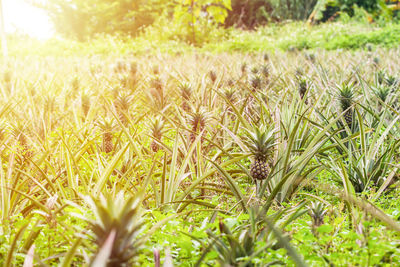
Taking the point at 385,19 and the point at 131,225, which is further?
the point at 385,19

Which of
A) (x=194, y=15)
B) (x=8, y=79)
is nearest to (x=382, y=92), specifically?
(x=8, y=79)

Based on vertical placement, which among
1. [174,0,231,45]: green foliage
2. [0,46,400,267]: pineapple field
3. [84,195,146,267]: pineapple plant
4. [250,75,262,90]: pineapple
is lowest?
[0,46,400,267]: pineapple field

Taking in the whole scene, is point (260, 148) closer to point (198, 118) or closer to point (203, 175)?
point (203, 175)

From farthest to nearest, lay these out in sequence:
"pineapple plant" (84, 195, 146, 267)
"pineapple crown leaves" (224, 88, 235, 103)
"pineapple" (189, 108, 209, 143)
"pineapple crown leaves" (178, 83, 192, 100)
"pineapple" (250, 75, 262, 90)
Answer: "pineapple" (250, 75, 262, 90), "pineapple crown leaves" (178, 83, 192, 100), "pineapple crown leaves" (224, 88, 235, 103), "pineapple" (189, 108, 209, 143), "pineapple plant" (84, 195, 146, 267)

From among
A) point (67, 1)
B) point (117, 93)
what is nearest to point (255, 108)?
point (117, 93)

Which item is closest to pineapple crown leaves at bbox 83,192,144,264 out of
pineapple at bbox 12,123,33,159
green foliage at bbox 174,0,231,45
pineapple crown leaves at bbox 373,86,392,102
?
pineapple at bbox 12,123,33,159

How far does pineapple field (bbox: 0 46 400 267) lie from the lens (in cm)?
107

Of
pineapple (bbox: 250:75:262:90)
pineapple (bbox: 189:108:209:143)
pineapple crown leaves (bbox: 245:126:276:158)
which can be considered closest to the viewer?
pineapple crown leaves (bbox: 245:126:276:158)

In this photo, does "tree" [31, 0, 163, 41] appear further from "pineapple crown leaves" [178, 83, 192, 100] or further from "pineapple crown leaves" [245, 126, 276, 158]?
"pineapple crown leaves" [245, 126, 276, 158]

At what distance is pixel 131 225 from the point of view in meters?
0.82

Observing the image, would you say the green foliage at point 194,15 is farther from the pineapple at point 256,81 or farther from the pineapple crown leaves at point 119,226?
the pineapple crown leaves at point 119,226

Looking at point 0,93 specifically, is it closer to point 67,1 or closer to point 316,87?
point 316,87

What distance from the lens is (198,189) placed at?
212 cm

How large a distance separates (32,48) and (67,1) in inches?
294
